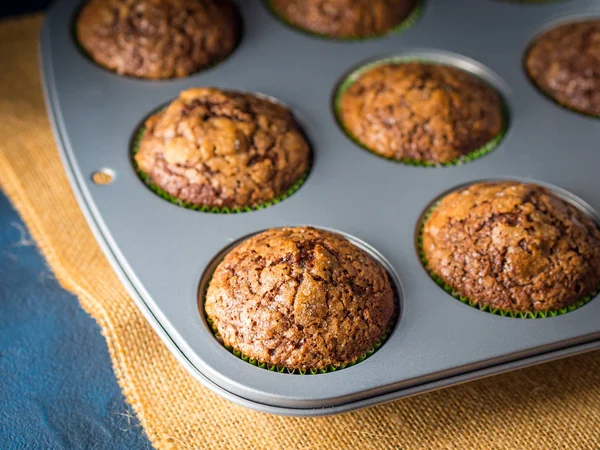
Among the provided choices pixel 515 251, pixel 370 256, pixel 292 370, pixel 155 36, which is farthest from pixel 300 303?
pixel 155 36

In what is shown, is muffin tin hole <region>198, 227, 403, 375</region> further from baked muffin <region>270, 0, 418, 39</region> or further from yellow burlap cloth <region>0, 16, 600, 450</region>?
baked muffin <region>270, 0, 418, 39</region>

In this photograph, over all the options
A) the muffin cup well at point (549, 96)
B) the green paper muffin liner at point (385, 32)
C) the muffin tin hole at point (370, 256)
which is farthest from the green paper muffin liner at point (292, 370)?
the green paper muffin liner at point (385, 32)

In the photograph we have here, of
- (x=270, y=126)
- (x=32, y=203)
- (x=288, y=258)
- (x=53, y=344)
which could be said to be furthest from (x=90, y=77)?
(x=288, y=258)

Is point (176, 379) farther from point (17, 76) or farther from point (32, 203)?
point (17, 76)

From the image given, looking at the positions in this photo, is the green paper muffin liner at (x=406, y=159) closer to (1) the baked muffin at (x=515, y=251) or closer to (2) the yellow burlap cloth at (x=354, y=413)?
(1) the baked muffin at (x=515, y=251)

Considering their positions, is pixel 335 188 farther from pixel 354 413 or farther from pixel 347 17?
pixel 347 17
